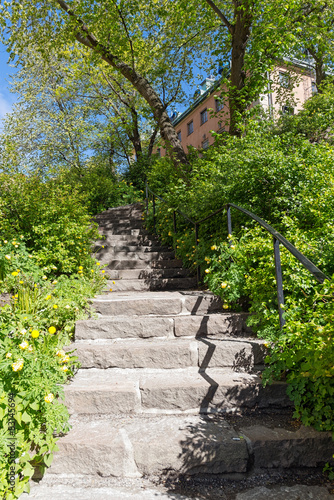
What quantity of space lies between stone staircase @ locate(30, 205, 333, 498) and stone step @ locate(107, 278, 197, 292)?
1144mm

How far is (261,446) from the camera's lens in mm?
1934

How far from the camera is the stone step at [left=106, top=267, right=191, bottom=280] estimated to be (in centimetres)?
495

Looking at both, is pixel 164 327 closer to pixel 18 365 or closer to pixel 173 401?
pixel 173 401

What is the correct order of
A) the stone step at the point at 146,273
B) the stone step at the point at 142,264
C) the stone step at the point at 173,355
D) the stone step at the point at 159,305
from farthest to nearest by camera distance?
1. the stone step at the point at 142,264
2. the stone step at the point at 146,273
3. the stone step at the point at 159,305
4. the stone step at the point at 173,355

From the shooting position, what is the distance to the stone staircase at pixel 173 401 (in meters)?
1.93

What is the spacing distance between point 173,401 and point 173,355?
44cm

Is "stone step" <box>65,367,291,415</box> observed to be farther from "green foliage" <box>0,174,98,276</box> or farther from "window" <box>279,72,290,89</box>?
"window" <box>279,72,290,89</box>

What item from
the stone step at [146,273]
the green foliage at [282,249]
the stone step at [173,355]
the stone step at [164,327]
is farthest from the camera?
the stone step at [146,273]

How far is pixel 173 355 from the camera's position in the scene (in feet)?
8.94

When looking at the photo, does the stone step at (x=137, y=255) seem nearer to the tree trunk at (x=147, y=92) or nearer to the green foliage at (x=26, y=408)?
the tree trunk at (x=147, y=92)

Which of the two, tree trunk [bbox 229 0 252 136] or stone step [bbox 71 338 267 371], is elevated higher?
tree trunk [bbox 229 0 252 136]

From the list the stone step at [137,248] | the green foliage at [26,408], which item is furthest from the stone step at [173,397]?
the stone step at [137,248]

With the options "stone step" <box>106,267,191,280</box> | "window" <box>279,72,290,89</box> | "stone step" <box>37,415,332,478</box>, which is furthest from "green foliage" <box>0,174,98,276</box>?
"window" <box>279,72,290,89</box>

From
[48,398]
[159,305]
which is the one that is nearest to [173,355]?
[159,305]
